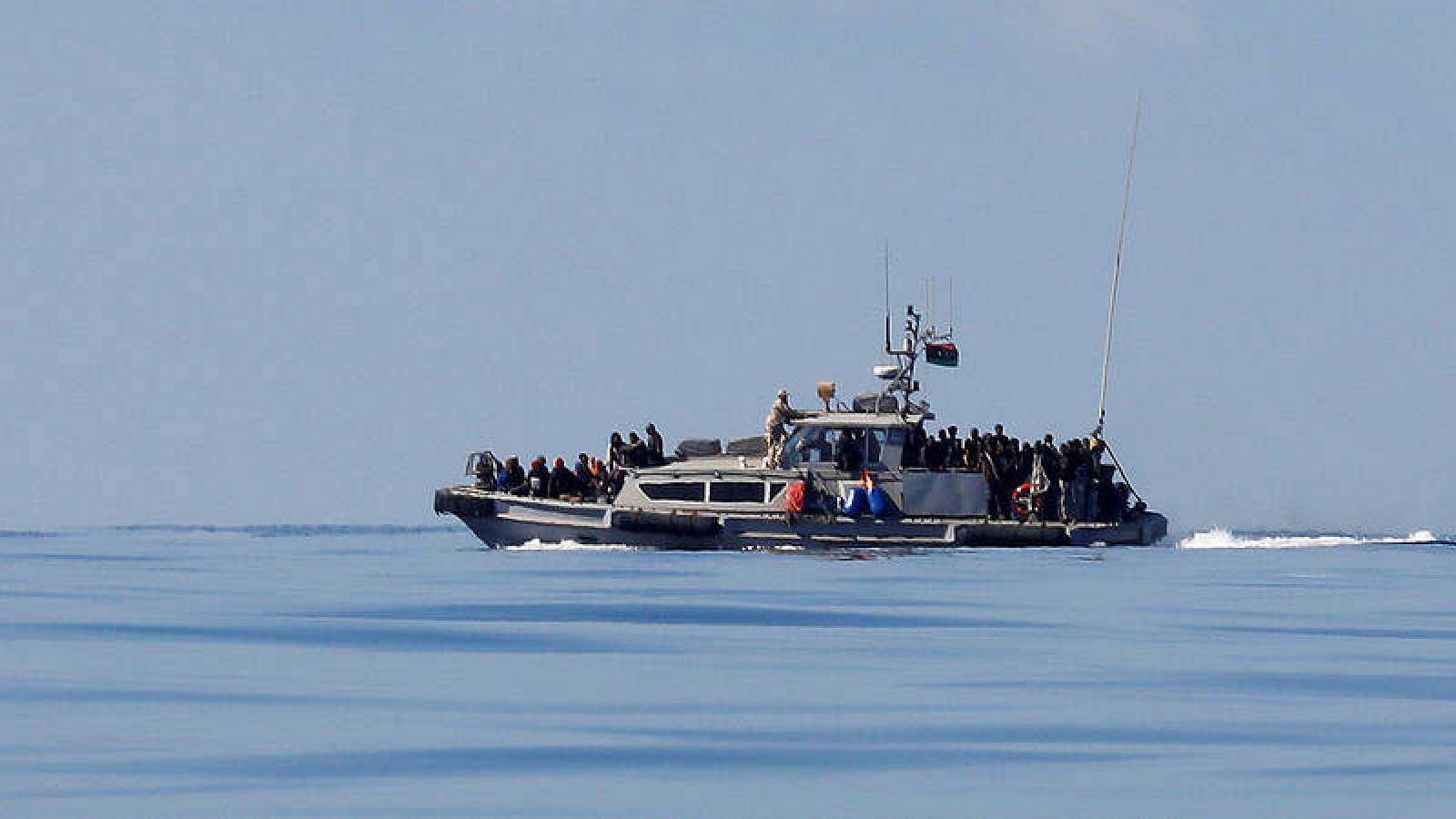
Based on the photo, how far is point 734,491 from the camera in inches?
1886

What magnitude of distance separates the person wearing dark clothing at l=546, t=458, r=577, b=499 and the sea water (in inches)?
494

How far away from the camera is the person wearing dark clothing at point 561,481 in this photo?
50.0m

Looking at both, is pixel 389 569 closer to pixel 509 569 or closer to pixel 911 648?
pixel 509 569

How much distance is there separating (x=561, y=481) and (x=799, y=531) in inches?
231

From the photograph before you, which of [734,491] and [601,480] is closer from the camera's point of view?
[734,491]

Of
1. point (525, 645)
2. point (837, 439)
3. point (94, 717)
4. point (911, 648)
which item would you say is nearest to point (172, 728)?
point (94, 717)

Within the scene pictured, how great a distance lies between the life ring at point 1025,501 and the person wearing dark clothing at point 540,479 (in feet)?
33.1

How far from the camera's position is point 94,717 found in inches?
701

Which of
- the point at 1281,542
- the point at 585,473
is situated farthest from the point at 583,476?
the point at 1281,542

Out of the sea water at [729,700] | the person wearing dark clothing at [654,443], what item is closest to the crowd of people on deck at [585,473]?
the person wearing dark clothing at [654,443]

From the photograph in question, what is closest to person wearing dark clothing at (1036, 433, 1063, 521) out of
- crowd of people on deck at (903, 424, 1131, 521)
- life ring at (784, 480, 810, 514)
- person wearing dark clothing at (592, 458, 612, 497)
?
crowd of people on deck at (903, 424, 1131, 521)

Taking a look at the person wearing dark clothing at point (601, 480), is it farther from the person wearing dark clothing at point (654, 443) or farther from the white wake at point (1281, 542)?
the white wake at point (1281, 542)

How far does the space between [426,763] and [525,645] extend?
9417 millimetres

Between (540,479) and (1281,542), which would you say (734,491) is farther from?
(1281,542)
